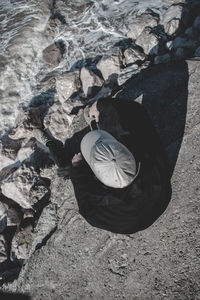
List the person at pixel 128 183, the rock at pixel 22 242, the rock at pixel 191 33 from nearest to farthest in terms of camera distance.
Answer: the person at pixel 128 183 → the rock at pixel 22 242 → the rock at pixel 191 33

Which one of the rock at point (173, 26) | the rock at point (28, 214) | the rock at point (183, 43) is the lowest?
the rock at point (28, 214)

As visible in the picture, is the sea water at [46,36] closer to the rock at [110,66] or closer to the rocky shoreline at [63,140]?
the rocky shoreline at [63,140]

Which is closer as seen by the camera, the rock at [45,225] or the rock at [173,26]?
the rock at [45,225]

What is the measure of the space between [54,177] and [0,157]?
71.4 inches

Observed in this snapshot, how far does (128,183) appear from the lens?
1.92 meters

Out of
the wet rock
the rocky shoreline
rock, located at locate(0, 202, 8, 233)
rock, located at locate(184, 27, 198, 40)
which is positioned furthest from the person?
rock, located at locate(184, 27, 198, 40)

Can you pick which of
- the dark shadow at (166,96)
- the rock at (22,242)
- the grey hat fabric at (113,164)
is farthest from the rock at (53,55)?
the grey hat fabric at (113,164)

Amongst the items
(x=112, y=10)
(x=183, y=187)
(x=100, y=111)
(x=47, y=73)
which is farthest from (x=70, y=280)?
(x=112, y=10)

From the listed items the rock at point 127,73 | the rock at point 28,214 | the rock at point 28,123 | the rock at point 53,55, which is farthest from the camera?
the rock at point 53,55

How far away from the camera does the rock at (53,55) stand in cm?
621

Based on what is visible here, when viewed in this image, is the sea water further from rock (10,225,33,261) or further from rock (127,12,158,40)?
rock (10,225,33,261)

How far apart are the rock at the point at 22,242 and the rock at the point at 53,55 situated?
169 inches

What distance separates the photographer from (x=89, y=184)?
2.43m

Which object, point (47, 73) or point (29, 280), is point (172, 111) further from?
point (47, 73)
